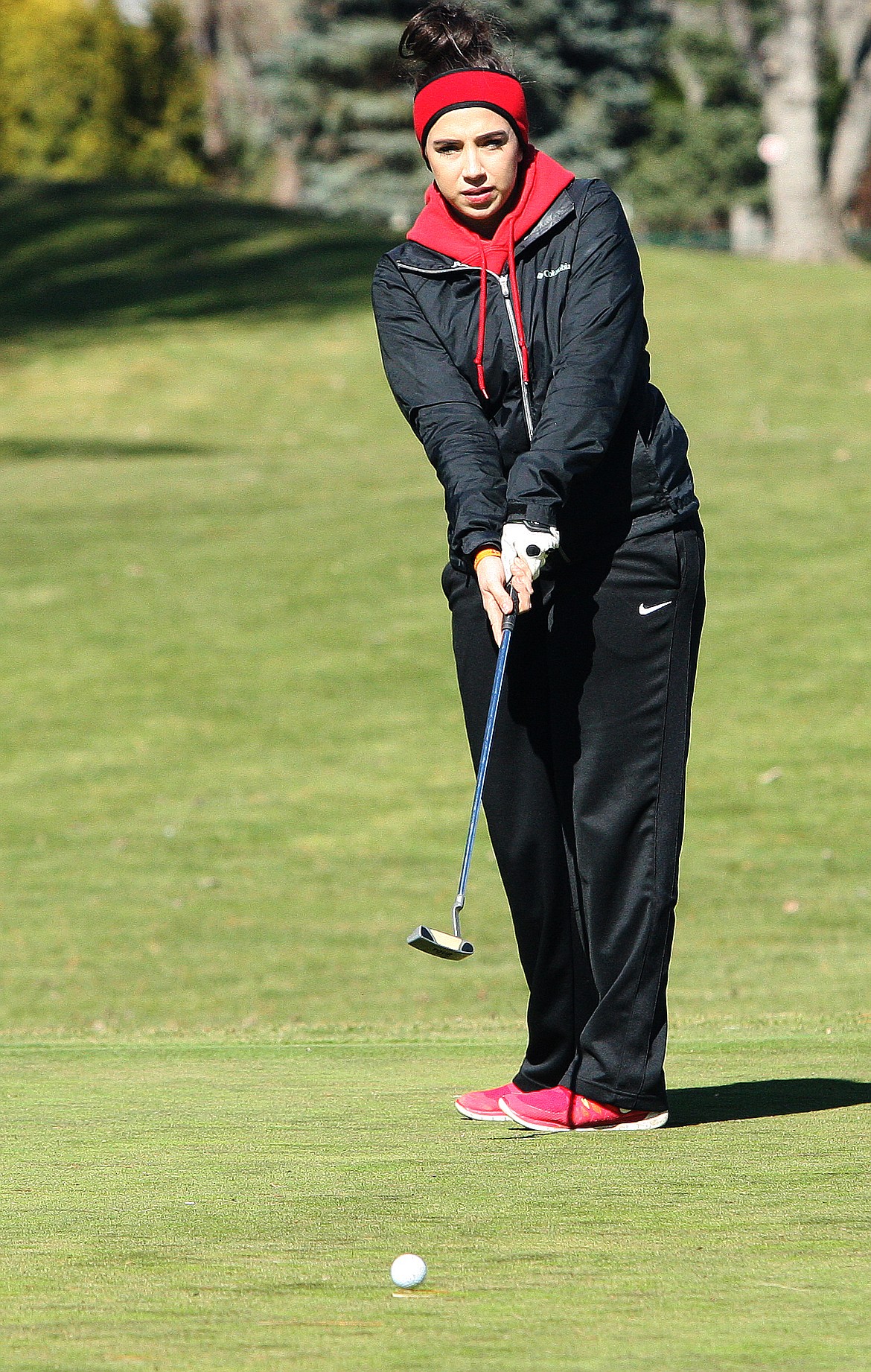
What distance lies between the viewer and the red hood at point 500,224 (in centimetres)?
422

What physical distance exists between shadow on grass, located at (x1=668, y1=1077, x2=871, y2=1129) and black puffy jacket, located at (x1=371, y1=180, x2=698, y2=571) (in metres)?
1.27

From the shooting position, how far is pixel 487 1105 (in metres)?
4.37

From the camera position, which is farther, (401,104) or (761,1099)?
(401,104)

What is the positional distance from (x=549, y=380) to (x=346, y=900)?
5859 mm

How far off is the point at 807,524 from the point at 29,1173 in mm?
11819

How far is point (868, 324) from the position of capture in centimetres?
2552

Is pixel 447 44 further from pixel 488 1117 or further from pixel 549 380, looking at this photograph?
pixel 488 1117

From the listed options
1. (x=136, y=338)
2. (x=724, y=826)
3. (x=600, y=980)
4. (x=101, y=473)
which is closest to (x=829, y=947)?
(x=724, y=826)

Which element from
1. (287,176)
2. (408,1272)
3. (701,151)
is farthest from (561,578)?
(701,151)

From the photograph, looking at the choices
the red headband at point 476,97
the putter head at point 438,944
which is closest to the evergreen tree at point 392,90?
the red headband at point 476,97

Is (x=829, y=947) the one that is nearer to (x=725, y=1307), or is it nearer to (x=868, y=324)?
(x=725, y=1307)

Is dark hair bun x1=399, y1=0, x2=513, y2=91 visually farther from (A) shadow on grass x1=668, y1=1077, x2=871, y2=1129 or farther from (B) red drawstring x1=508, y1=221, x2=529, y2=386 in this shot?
(A) shadow on grass x1=668, y1=1077, x2=871, y2=1129

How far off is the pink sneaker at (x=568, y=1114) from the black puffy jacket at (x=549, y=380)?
1168 millimetres

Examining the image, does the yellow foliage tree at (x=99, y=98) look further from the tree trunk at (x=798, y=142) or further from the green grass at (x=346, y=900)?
the green grass at (x=346, y=900)
